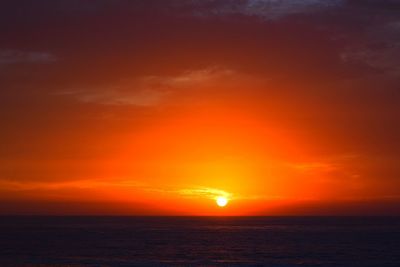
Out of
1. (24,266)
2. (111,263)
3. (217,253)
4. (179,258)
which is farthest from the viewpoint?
(217,253)

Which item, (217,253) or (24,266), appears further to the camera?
(217,253)

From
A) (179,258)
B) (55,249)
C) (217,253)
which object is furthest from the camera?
(55,249)

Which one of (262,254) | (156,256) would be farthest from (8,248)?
(262,254)

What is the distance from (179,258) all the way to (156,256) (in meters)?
3.43

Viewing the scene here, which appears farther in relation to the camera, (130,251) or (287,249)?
(287,249)

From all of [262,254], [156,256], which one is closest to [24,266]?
[156,256]

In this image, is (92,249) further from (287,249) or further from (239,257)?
(287,249)

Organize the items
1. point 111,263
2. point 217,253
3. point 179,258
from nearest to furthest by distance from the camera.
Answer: point 111,263 < point 179,258 < point 217,253

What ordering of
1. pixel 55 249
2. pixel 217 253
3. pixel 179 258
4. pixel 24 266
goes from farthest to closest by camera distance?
pixel 55 249
pixel 217 253
pixel 179 258
pixel 24 266

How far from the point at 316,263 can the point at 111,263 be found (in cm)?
2318

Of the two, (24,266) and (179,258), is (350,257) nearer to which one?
(179,258)

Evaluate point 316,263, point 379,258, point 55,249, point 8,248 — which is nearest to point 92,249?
point 55,249

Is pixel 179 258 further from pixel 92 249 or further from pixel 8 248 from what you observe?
pixel 8 248

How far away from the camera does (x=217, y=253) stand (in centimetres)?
6875
